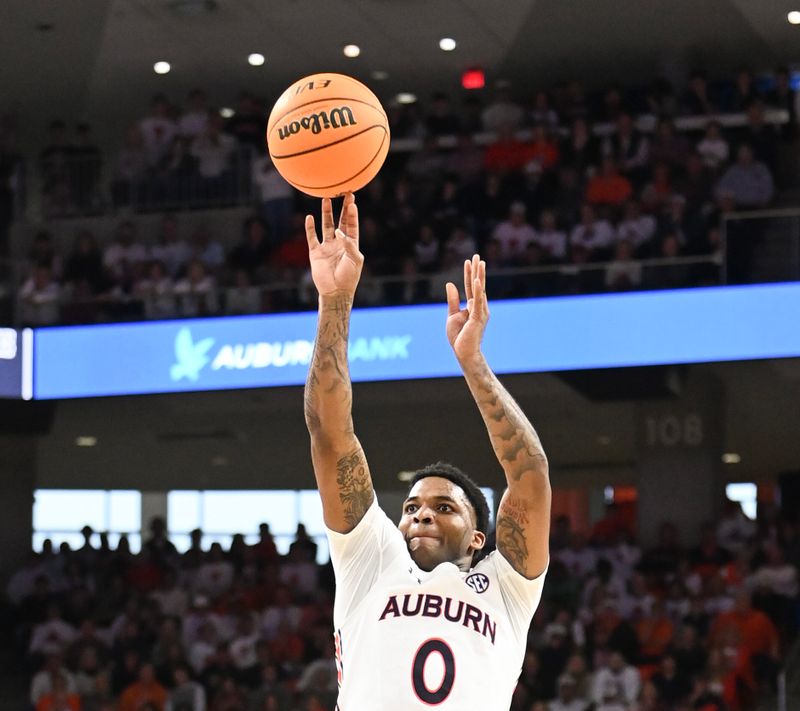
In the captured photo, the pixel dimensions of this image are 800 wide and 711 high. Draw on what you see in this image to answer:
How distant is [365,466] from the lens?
4379 millimetres

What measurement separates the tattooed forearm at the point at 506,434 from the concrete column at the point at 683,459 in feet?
40.6

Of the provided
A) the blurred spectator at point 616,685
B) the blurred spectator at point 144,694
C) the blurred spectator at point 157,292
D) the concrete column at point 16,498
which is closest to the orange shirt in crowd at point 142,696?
the blurred spectator at point 144,694

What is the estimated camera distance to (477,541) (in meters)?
4.49

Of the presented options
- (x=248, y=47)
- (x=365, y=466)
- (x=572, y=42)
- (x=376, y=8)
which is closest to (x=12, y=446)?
(x=248, y=47)

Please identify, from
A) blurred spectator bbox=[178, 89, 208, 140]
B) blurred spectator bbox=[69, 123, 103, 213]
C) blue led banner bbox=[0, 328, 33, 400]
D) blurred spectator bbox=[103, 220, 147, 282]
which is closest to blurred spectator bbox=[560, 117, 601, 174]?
blurred spectator bbox=[178, 89, 208, 140]

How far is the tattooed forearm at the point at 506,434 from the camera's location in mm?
4414

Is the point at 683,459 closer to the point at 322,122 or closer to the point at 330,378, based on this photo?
the point at 322,122

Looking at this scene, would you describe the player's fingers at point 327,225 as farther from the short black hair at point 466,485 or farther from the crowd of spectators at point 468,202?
the crowd of spectators at point 468,202

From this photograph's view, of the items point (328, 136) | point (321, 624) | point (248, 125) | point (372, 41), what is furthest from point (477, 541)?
point (372, 41)

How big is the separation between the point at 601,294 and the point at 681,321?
2.48 feet

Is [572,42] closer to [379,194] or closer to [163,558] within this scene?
[379,194]

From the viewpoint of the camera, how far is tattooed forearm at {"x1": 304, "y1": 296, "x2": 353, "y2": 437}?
434 cm

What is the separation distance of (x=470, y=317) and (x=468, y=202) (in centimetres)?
A: 1216

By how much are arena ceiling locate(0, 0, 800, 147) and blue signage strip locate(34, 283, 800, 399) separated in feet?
14.2
